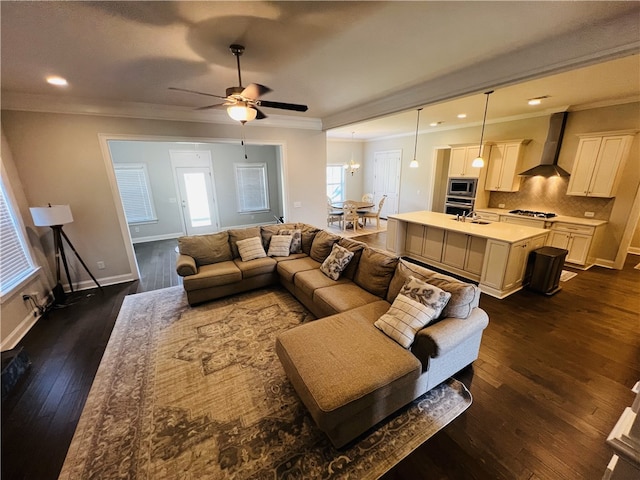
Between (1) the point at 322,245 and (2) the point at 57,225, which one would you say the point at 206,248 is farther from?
(2) the point at 57,225

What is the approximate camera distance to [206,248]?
3795 millimetres

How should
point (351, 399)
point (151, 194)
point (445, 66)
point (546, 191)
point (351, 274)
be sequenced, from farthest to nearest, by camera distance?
point (151, 194)
point (546, 191)
point (351, 274)
point (445, 66)
point (351, 399)

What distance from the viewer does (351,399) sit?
4.98 feet

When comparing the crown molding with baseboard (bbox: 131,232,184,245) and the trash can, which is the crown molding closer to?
baseboard (bbox: 131,232,184,245)

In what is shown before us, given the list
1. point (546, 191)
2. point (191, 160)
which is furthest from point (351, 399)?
point (191, 160)

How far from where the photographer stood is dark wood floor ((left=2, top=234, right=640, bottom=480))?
160 cm

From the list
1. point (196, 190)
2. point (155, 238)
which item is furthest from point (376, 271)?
point (155, 238)

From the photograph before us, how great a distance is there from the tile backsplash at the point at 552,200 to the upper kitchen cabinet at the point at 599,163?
0.26 metres

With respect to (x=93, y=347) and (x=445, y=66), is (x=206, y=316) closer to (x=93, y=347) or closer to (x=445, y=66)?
(x=93, y=347)

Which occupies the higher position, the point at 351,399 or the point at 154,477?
the point at 351,399

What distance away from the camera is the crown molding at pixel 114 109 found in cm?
332

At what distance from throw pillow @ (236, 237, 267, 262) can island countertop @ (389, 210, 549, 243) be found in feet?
9.22

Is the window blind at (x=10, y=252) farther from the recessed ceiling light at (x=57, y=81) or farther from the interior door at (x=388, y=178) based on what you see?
the interior door at (x=388, y=178)

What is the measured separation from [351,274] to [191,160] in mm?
6111
